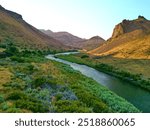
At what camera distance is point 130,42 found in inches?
5787

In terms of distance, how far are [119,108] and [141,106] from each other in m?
9.24

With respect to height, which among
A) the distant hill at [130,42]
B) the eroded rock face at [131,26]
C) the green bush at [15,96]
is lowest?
the green bush at [15,96]

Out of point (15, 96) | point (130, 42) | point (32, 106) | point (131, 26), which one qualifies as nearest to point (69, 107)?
point (32, 106)

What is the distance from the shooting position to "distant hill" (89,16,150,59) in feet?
383

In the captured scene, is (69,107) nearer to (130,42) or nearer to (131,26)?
(130,42)

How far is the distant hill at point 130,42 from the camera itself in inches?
4594

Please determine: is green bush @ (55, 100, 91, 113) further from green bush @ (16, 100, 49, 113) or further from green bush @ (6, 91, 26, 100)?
green bush @ (6, 91, 26, 100)

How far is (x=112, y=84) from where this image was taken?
56.0m

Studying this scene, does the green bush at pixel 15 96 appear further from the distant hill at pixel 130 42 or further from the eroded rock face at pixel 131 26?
the eroded rock face at pixel 131 26

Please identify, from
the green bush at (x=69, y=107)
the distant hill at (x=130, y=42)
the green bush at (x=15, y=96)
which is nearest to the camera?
the green bush at (x=69, y=107)

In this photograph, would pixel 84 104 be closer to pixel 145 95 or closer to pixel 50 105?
pixel 50 105

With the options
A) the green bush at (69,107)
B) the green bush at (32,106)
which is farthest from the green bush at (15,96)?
the green bush at (69,107)

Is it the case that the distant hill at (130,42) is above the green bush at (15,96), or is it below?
above

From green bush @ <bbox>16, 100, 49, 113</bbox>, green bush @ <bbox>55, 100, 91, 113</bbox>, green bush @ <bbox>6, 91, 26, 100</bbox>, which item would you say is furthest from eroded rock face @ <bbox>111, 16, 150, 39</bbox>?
green bush @ <bbox>16, 100, 49, 113</bbox>
